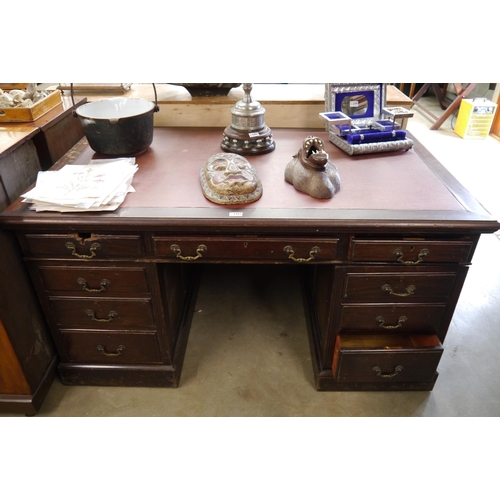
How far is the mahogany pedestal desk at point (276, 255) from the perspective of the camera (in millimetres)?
1134

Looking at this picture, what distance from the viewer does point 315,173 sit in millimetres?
1214

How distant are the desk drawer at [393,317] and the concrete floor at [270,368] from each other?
30cm

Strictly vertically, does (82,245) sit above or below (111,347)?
above

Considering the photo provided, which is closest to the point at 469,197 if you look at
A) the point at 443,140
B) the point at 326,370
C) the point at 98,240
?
the point at 326,370

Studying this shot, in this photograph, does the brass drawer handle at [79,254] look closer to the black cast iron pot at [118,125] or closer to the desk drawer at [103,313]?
the desk drawer at [103,313]

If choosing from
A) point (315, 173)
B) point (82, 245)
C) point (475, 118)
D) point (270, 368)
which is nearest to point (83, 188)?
point (82, 245)

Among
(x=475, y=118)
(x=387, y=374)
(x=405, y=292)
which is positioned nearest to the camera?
(x=405, y=292)

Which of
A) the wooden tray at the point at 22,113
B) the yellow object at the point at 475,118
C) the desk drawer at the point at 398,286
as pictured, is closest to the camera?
the desk drawer at the point at 398,286

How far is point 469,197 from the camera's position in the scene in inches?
48.9

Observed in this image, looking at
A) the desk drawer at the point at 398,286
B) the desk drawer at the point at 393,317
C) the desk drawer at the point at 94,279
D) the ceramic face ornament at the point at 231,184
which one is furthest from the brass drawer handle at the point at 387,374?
the desk drawer at the point at 94,279

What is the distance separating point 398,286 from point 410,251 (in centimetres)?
14

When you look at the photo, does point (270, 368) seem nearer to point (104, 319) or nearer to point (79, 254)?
point (104, 319)

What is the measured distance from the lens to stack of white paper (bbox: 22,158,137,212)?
113 centimetres

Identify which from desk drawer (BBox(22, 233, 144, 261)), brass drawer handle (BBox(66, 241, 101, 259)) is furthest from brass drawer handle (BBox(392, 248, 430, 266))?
brass drawer handle (BBox(66, 241, 101, 259))
